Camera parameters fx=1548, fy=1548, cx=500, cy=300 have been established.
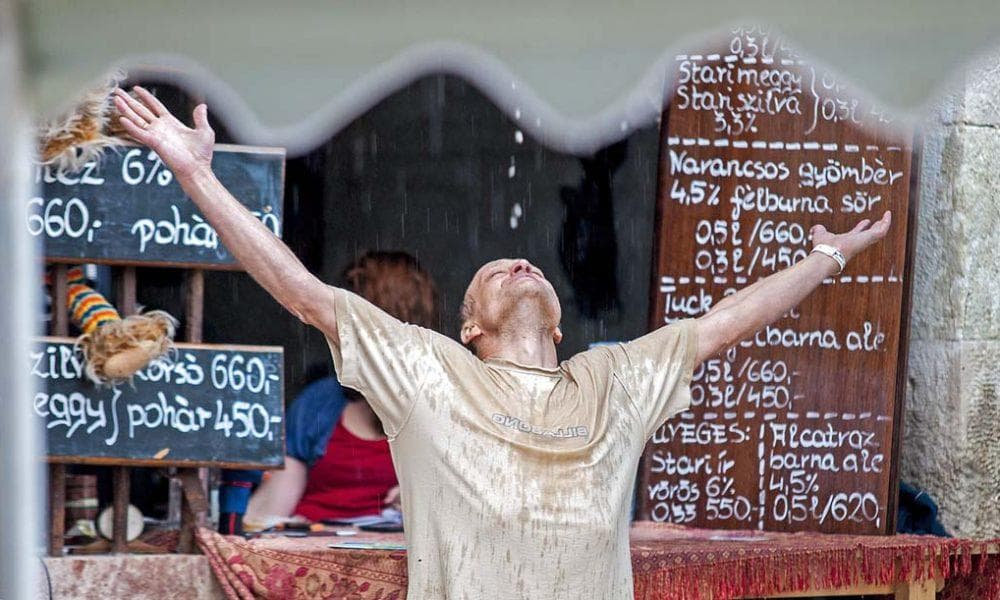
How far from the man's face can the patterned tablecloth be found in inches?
37.5

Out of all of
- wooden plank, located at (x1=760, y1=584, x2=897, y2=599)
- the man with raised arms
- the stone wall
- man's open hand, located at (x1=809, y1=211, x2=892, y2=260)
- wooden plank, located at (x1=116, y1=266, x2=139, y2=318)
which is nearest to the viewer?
the man with raised arms

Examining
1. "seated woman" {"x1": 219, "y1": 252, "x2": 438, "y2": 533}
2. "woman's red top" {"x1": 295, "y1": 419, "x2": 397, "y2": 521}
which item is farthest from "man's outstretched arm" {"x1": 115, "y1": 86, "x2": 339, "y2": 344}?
"woman's red top" {"x1": 295, "y1": 419, "x2": 397, "y2": 521}

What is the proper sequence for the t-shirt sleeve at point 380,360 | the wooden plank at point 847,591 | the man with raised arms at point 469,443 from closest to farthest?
the man with raised arms at point 469,443
the t-shirt sleeve at point 380,360
the wooden plank at point 847,591

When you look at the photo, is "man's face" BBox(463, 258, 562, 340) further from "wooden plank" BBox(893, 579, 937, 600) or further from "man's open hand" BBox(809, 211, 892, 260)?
"wooden plank" BBox(893, 579, 937, 600)

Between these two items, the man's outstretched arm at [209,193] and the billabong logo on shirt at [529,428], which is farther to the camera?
the billabong logo on shirt at [529,428]

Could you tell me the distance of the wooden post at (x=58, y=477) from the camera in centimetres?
469

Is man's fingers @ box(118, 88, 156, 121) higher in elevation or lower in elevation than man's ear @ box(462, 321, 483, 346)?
higher

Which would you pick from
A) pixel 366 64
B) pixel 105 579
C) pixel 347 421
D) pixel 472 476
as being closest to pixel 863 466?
pixel 347 421

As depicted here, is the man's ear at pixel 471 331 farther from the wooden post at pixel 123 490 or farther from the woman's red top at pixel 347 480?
the woman's red top at pixel 347 480

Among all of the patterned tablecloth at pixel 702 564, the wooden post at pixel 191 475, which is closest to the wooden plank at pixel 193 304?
the wooden post at pixel 191 475

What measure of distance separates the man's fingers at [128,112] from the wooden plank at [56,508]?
1.65 meters

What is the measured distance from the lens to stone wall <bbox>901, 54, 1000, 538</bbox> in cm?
552

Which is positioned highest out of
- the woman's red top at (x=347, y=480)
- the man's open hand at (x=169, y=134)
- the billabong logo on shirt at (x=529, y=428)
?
the man's open hand at (x=169, y=134)

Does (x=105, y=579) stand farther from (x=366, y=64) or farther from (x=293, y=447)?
(x=366, y=64)
